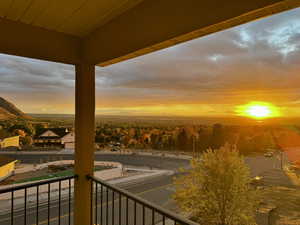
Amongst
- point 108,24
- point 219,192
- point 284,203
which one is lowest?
point 284,203

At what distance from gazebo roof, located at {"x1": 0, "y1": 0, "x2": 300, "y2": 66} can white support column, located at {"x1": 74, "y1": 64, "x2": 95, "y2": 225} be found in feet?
0.59

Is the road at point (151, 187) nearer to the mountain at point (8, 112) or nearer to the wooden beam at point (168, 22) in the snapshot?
the mountain at point (8, 112)

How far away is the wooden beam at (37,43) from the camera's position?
1.46 m

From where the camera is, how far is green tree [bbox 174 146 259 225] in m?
6.56

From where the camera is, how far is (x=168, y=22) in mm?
1084

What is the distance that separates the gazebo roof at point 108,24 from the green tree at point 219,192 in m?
6.55

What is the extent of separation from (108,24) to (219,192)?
6.80m

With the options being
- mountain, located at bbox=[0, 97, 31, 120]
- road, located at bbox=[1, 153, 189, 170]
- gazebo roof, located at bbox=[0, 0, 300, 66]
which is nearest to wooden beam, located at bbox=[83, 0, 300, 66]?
gazebo roof, located at bbox=[0, 0, 300, 66]

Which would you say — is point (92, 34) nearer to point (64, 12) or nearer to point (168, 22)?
point (64, 12)

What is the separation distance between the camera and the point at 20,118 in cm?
284

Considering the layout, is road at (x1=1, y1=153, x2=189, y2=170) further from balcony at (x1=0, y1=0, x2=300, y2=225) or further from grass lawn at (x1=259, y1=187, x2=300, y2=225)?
balcony at (x1=0, y1=0, x2=300, y2=225)

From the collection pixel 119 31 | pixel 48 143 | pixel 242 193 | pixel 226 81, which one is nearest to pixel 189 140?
pixel 242 193

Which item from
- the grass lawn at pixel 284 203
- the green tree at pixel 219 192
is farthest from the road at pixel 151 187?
the green tree at pixel 219 192

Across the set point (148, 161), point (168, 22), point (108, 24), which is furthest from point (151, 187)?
point (168, 22)
